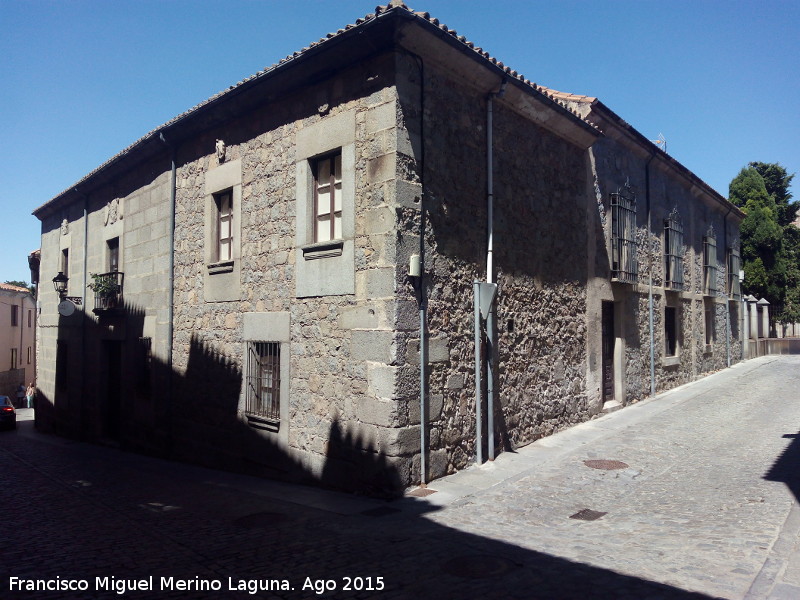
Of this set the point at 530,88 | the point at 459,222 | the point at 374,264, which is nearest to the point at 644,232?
the point at 530,88

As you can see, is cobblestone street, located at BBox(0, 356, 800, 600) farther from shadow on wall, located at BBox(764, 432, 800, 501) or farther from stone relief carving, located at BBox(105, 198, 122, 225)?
stone relief carving, located at BBox(105, 198, 122, 225)

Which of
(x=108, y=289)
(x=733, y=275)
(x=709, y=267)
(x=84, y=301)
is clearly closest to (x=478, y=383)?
(x=108, y=289)

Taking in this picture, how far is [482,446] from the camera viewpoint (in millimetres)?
8234

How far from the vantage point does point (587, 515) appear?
20.4 feet

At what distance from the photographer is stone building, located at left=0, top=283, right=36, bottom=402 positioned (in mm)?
35188

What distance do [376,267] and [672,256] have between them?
10.3 meters

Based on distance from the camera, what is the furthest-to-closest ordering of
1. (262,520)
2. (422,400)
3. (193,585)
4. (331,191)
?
(331,191) → (422,400) → (262,520) → (193,585)

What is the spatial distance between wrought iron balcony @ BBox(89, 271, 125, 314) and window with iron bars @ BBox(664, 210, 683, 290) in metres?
12.6

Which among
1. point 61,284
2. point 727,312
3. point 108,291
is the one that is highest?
point 61,284

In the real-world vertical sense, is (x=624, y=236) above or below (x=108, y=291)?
above

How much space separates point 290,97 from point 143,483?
6.09 m

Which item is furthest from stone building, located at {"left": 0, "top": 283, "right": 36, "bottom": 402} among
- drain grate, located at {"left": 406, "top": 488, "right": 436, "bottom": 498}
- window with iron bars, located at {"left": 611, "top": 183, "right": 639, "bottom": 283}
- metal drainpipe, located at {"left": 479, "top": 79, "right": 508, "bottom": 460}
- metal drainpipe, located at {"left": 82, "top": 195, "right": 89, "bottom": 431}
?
drain grate, located at {"left": 406, "top": 488, "right": 436, "bottom": 498}

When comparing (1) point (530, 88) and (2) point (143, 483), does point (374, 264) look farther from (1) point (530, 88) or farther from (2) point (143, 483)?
(2) point (143, 483)

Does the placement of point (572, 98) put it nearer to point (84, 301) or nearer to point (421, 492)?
point (421, 492)
